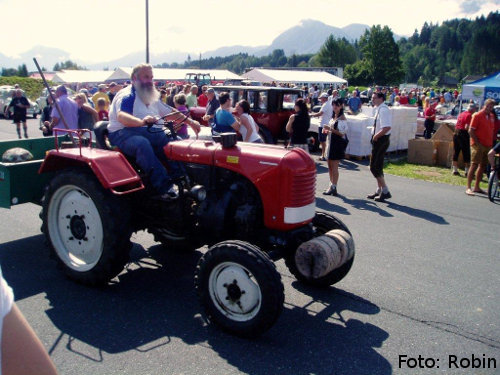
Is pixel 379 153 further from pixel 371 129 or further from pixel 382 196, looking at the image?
pixel 371 129

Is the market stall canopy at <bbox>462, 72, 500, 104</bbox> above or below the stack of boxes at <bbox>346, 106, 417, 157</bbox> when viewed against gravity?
above

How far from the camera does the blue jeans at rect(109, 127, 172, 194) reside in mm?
4340

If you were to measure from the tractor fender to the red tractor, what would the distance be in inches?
0.4

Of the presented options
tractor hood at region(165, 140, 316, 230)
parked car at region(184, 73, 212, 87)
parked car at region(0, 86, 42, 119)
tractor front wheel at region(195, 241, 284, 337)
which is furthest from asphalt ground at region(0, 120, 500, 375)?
parked car at region(184, 73, 212, 87)

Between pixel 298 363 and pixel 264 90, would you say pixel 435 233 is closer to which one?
pixel 298 363

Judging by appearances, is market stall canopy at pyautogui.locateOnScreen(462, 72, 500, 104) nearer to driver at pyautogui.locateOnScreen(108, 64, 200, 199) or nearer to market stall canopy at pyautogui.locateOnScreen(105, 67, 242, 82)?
driver at pyautogui.locateOnScreen(108, 64, 200, 199)

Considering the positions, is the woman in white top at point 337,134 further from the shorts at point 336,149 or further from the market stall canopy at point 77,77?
the market stall canopy at point 77,77

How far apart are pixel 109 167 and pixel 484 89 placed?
15704 millimetres

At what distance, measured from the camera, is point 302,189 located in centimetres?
390

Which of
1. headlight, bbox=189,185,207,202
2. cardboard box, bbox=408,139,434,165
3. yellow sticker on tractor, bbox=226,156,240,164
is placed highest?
yellow sticker on tractor, bbox=226,156,240,164

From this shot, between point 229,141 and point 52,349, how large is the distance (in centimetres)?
218

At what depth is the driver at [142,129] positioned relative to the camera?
4328mm

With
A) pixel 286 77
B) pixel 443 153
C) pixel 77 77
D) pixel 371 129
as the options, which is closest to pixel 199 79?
pixel 286 77

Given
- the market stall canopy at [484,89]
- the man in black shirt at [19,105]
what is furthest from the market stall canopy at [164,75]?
the market stall canopy at [484,89]
